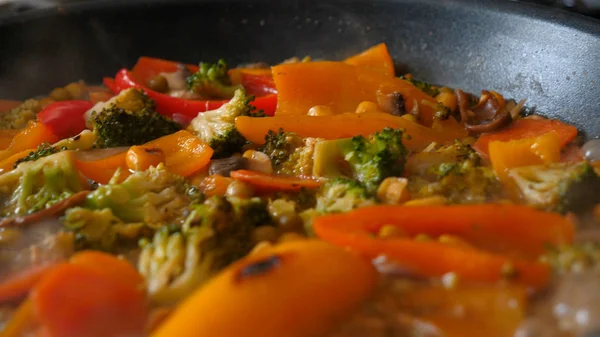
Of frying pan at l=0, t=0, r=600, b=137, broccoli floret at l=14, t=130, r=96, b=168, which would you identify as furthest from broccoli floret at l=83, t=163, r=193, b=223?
frying pan at l=0, t=0, r=600, b=137

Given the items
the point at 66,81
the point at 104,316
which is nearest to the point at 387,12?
the point at 66,81

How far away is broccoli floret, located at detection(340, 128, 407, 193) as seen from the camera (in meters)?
2.34

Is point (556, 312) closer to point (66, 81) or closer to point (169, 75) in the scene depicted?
point (169, 75)

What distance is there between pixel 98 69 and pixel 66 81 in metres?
0.20

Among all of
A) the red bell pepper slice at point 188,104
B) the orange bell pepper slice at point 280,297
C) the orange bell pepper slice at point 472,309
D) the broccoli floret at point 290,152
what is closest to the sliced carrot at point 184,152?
the broccoli floret at point 290,152

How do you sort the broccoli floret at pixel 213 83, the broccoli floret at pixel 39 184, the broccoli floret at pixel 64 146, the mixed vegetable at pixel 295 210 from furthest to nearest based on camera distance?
the broccoli floret at pixel 213 83, the broccoli floret at pixel 64 146, the broccoli floret at pixel 39 184, the mixed vegetable at pixel 295 210

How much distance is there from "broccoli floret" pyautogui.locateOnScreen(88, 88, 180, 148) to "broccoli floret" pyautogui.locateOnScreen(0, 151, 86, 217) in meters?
0.24

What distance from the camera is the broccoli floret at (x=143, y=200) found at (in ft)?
7.52

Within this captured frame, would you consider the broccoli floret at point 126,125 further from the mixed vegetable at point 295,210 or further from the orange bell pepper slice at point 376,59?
the orange bell pepper slice at point 376,59

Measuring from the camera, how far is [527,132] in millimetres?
2809

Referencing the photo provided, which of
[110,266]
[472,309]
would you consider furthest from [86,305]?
[472,309]

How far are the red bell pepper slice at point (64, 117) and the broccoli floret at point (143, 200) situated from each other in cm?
89

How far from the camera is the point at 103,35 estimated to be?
3.64 meters

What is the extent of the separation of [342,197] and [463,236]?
49 cm
